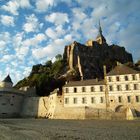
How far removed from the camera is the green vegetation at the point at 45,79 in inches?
2557

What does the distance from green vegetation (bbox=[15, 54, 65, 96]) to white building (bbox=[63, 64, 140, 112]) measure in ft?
53.1

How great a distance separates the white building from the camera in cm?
4497

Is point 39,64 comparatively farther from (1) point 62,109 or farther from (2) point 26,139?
(2) point 26,139

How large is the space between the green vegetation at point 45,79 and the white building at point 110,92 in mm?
16177

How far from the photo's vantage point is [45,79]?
214 feet

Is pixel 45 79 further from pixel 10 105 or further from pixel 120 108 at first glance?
pixel 120 108

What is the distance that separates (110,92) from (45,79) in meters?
24.0

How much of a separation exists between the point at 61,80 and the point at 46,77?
4.62 metres

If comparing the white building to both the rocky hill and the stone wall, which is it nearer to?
the stone wall

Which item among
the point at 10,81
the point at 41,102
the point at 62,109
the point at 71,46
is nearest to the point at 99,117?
the point at 62,109

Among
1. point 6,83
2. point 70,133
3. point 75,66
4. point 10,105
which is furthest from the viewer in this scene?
point 75,66

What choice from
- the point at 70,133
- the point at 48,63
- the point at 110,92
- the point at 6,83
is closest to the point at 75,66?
the point at 48,63

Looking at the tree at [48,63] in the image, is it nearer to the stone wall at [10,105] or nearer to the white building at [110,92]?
the stone wall at [10,105]

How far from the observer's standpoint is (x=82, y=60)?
78.9 meters
